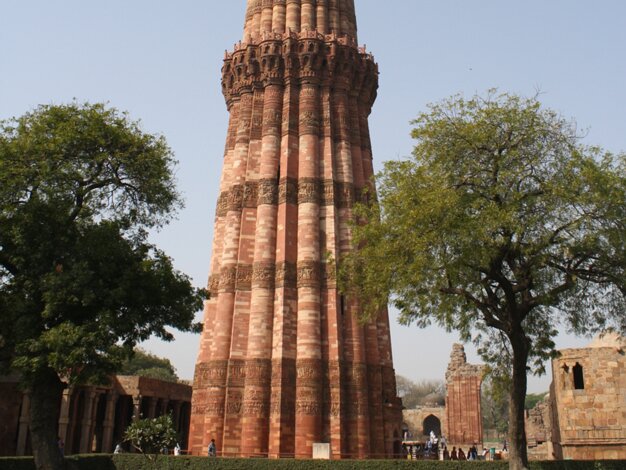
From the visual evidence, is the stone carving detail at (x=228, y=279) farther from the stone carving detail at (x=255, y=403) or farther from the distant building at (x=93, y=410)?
the distant building at (x=93, y=410)

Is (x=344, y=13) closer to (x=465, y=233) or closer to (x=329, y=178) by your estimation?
(x=329, y=178)

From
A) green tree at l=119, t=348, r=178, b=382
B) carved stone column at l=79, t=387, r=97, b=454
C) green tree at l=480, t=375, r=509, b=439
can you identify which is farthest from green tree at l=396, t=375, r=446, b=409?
carved stone column at l=79, t=387, r=97, b=454

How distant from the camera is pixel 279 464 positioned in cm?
2167

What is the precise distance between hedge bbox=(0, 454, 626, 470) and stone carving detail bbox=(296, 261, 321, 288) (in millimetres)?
7650

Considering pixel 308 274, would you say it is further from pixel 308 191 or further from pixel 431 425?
pixel 431 425

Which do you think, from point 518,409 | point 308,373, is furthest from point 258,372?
point 518,409

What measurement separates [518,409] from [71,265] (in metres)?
12.4

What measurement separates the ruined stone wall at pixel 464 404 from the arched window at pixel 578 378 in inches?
764

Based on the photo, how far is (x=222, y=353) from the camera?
26922 mm

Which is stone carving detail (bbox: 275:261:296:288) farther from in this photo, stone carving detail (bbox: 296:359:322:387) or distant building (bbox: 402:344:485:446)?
distant building (bbox: 402:344:485:446)

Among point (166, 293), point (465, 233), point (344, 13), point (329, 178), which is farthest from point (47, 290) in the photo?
point (344, 13)

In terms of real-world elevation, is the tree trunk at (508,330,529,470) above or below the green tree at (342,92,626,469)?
below

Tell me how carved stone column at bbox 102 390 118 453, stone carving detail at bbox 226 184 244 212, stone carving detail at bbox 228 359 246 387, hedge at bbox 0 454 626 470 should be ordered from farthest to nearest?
carved stone column at bbox 102 390 118 453 < stone carving detail at bbox 226 184 244 212 < stone carving detail at bbox 228 359 246 387 < hedge at bbox 0 454 626 470

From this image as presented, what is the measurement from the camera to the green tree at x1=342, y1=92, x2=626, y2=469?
1656cm
